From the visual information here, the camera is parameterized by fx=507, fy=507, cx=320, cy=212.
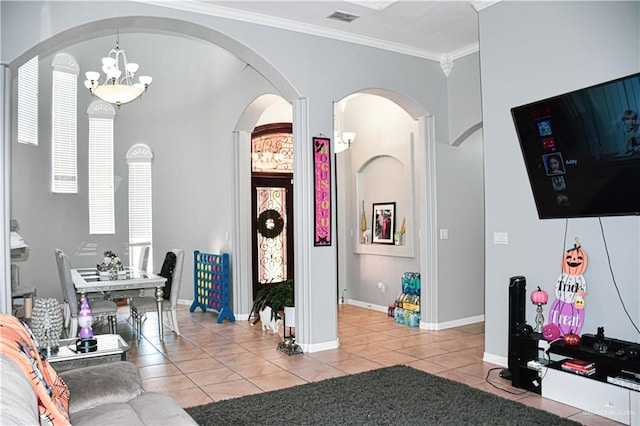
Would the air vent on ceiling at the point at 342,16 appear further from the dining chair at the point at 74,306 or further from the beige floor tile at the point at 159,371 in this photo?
the dining chair at the point at 74,306

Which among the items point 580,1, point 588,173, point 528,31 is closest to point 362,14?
point 528,31

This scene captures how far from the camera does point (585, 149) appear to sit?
3.32 meters

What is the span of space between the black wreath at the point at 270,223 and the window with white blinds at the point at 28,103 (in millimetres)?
3461

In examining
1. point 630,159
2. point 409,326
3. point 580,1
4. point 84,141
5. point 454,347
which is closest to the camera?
point 630,159

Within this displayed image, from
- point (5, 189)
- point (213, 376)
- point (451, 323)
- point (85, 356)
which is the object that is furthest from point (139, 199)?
point (85, 356)

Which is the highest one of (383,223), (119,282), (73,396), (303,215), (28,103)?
(28,103)

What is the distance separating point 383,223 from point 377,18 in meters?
3.05

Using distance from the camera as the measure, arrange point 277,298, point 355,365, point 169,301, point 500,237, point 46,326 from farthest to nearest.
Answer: point 169,301, point 277,298, point 355,365, point 500,237, point 46,326

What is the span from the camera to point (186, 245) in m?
8.08

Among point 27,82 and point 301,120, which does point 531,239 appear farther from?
point 27,82

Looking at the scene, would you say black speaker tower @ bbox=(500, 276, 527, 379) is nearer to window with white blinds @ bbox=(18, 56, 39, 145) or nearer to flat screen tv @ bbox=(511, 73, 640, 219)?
flat screen tv @ bbox=(511, 73, 640, 219)

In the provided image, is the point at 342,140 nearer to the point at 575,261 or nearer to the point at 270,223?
the point at 270,223

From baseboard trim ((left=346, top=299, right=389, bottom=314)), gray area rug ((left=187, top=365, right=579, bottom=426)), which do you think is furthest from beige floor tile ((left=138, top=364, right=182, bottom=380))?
baseboard trim ((left=346, top=299, right=389, bottom=314))

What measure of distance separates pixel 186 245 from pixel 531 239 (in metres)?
5.52
